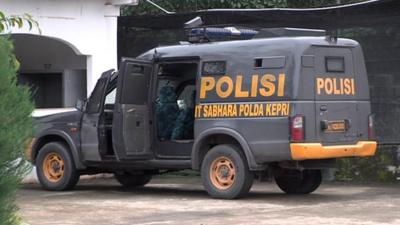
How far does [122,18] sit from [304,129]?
6742 mm

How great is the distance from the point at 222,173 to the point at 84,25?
4880 mm

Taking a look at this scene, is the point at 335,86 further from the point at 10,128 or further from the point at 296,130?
the point at 10,128

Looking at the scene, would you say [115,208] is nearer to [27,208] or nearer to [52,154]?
[27,208]

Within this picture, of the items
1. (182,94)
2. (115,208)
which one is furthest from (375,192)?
(115,208)

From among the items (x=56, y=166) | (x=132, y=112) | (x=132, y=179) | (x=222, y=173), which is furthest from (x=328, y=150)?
(x=56, y=166)

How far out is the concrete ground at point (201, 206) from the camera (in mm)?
9664

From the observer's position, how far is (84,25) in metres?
15.0

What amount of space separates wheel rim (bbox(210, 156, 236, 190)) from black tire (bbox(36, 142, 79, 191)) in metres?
2.57

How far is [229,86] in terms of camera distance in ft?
38.0


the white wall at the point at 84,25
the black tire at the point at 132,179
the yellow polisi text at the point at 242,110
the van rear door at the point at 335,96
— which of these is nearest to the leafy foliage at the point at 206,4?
the white wall at the point at 84,25

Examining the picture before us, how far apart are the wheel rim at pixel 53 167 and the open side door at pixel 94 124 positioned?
64 cm

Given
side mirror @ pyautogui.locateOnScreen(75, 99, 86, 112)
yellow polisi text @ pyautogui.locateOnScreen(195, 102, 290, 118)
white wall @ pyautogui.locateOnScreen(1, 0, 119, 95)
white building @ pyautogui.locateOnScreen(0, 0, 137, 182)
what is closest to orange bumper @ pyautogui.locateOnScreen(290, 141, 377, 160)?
yellow polisi text @ pyautogui.locateOnScreen(195, 102, 290, 118)

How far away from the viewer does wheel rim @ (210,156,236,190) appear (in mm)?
11523

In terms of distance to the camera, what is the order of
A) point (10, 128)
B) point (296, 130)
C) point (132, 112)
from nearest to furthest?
point (10, 128) < point (296, 130) < point (132, 112)
